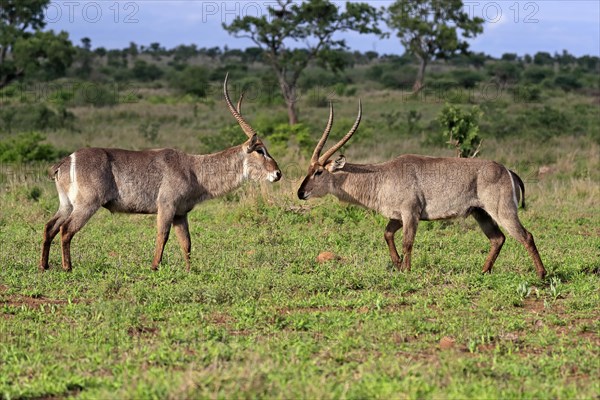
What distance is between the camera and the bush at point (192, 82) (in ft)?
143

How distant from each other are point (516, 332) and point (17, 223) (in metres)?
7.41

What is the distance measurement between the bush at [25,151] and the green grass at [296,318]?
284 inches

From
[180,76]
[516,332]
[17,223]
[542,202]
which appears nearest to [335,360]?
[516,332]

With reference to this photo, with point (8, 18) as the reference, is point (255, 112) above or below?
below

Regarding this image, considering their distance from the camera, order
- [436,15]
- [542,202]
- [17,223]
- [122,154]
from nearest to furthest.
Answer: [122,154] → [17,223] → [542,202] → [436,15]

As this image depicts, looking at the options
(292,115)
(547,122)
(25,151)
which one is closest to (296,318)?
(25,151)

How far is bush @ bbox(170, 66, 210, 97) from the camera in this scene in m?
43.7

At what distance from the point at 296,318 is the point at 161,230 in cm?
253

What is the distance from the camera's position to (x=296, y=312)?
21.2 ft

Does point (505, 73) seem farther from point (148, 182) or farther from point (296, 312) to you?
point (296, 312)

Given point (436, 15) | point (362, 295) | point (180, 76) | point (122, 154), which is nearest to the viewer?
point (362, 295)

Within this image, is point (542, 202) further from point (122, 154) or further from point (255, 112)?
point (255, 112)

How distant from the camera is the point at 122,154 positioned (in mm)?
8438

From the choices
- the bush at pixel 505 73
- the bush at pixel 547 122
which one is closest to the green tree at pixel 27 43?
the bush at pixel 547 122
